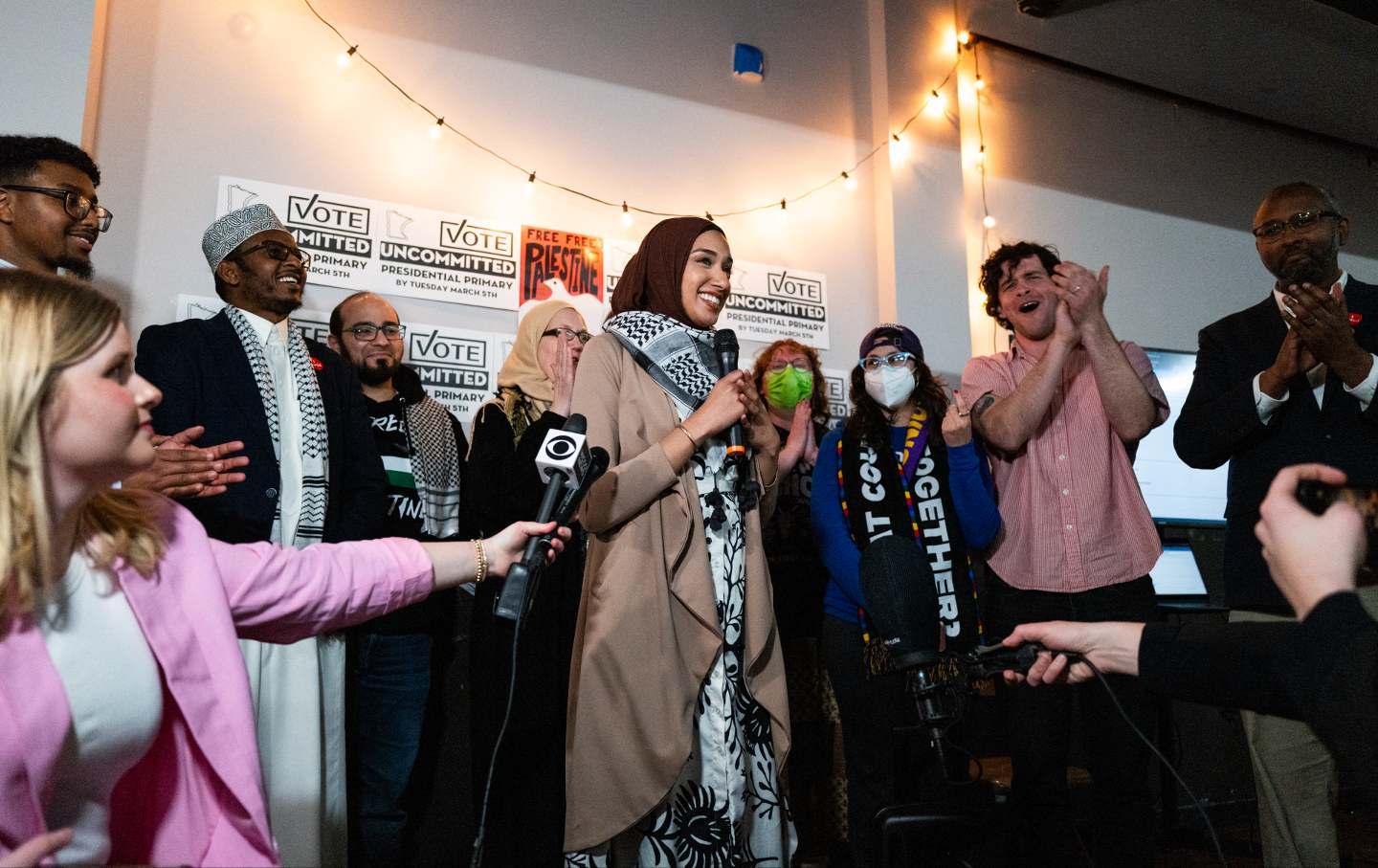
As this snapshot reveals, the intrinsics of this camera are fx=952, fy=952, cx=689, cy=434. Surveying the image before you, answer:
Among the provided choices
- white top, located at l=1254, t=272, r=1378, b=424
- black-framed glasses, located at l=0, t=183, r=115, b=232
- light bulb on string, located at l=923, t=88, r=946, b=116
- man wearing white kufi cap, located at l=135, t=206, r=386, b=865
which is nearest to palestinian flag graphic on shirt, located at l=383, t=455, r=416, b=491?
man wearing white kufi cap, located at l=135, t=206, r=386, b=865

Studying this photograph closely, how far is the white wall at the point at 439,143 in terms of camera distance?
344 centimetres

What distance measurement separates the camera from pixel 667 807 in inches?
79.7

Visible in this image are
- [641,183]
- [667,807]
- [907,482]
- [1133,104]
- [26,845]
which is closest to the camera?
[26,845]

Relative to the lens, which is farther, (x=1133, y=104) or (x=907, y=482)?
(x=1133, y=104)

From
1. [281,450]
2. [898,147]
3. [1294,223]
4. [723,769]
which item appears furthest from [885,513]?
[898,147]

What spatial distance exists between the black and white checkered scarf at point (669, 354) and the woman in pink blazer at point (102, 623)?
1101 millimetres

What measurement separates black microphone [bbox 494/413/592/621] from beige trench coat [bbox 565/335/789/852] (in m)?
0.47

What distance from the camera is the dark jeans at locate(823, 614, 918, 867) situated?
2723mm

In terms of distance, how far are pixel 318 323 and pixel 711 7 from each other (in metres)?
2.61

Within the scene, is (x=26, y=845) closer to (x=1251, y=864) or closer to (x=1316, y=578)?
(x=1316, y=578)

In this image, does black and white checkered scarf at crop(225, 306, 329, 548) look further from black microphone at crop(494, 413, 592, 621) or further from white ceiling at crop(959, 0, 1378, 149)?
white ceiling at crop(959, 0, 1378, 149)

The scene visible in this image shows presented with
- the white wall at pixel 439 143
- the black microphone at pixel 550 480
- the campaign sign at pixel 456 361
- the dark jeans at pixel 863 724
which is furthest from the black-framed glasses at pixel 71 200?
the dark jeans at pixel 863 724

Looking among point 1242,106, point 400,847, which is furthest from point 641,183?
point 1242,106

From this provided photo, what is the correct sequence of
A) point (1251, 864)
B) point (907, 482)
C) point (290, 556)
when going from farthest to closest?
1. point (1251, 864)
2. point (907, 482)
3. point (290, 556)
